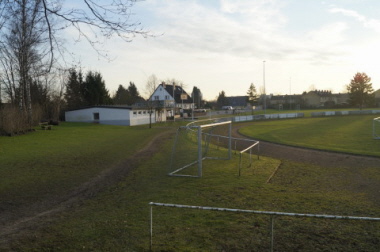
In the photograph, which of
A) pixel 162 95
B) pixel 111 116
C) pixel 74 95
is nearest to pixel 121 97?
pixel 162 95

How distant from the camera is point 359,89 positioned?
76.7 metres

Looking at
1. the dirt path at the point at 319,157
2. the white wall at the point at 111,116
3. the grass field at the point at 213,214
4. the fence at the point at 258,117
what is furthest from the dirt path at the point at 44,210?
the fence at the point at 258,117

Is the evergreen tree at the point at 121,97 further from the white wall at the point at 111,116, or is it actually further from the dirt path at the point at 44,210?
the dirt path at the point at 44,210

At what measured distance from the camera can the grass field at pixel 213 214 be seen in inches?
208

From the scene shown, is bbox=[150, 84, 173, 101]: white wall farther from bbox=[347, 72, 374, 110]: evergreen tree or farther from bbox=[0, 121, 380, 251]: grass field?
bbox=[0, 121, 380, 251]: grass field

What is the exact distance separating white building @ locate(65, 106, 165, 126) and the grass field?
98.1 ft

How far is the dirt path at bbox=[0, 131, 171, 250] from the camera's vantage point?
611cm

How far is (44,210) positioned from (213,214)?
13.8ft

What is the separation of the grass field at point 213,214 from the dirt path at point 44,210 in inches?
12.3

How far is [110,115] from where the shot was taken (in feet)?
143

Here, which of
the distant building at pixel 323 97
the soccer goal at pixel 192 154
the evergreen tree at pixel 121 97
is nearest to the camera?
the soccer goal at pixel 192 154

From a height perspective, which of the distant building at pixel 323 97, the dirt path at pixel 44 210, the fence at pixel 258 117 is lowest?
the dirt path at pixel 44 210

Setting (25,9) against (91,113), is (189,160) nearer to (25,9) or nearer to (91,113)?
(25,9)

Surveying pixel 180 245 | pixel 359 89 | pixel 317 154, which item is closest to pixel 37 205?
pixel 180 245
